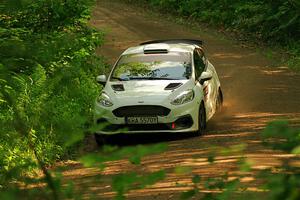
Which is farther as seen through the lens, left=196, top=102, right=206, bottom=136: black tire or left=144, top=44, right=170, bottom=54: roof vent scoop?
left=144, top=44, right=170, bottom=54: roof vent scoop

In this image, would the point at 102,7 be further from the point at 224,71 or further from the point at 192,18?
Answer: the point at 224,71

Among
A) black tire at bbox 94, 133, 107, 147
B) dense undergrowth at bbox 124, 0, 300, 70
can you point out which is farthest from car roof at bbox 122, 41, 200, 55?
dense undergrowth at bbox 124, 0, 300, 70

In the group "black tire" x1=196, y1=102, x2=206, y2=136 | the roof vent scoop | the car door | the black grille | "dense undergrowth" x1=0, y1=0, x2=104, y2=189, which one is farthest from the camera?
the roof vent scoop

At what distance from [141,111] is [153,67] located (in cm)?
142

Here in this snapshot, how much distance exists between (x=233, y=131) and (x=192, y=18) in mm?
22371

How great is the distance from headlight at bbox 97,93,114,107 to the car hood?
7cm

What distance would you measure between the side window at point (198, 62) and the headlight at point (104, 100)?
6.12ft

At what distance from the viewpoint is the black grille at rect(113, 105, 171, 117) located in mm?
10742

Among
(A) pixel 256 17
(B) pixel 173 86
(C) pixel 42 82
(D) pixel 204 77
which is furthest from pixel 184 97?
(A) pixel 256 17

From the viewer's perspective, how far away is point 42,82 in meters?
11.5

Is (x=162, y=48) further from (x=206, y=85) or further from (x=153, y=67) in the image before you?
(x=206, y=85)

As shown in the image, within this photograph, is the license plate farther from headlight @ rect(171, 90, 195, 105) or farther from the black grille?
headlight @ rect(171, 90, 195, 105)

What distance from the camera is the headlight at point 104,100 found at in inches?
432

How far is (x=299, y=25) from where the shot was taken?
24.0m
